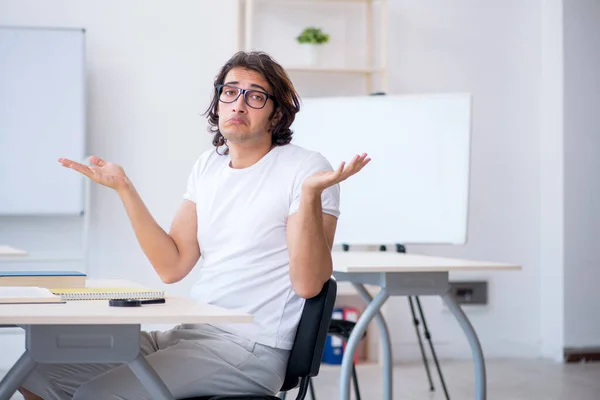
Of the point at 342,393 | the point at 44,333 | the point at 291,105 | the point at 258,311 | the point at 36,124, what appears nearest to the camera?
the point at 44,333

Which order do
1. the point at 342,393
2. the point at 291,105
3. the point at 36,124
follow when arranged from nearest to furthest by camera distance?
1. the point at 291,105
2. the point at 342,393
3. the point at 36,124

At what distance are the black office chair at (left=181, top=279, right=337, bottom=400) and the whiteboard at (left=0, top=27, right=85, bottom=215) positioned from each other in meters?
2.94

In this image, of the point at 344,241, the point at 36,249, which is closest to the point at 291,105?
the point at 344,241

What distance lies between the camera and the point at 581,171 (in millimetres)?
5117

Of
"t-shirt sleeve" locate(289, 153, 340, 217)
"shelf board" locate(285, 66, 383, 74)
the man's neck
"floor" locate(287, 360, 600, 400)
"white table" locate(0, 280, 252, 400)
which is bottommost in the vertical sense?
"floor" locate(287, 360, 600, 400)

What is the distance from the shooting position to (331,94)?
502 cm

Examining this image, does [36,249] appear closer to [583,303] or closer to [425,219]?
[425,219]

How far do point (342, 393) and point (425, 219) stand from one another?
1.21 m

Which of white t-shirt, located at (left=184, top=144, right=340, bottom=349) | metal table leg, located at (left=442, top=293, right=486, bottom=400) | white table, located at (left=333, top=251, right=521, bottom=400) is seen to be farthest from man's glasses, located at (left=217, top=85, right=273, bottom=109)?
metal table leg, located at (left=442, top=293, right=486, bottom=400)

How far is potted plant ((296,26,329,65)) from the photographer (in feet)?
15.8

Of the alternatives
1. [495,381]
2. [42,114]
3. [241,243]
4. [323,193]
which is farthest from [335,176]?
[42,114]

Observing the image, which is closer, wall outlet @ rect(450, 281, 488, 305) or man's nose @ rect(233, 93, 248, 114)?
man's nose @ rect(233, 93, 248, 114)

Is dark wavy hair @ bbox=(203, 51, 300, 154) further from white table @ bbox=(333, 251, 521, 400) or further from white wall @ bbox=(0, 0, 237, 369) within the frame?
white wall @ bbox=(0, 0, 237, 369)

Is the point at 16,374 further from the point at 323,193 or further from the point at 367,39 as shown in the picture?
the point at 367,39
